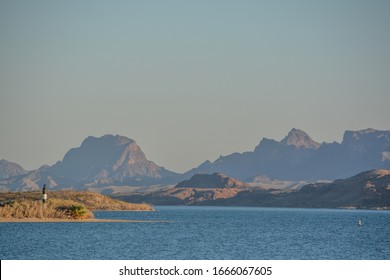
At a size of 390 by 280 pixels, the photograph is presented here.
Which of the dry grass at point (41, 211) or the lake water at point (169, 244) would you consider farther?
the dry grass at point (41, 211)

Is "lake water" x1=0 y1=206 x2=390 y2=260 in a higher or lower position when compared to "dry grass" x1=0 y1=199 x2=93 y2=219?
lower

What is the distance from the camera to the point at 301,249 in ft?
307

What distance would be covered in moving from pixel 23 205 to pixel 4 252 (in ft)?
190

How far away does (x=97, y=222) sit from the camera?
143 meters

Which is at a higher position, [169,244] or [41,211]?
[41,211]

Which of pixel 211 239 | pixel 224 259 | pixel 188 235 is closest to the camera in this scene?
pixel 224 259

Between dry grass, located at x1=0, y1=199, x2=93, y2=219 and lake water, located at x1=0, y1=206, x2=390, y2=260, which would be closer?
lake water, located at x1=0, y1=206, x2=390, y2=260

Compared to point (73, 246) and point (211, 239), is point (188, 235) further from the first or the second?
point (73, 246)

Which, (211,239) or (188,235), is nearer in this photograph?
(211,239)

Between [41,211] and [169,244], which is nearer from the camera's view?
[169,244]

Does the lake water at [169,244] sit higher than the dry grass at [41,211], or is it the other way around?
the dry grass at [41,211]
